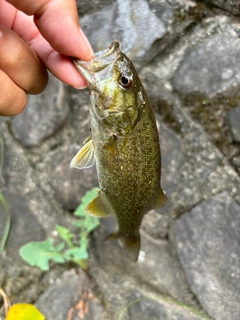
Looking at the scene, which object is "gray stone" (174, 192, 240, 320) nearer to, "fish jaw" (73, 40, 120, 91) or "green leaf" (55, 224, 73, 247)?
"green leaf" (55, 224, 73, 247)

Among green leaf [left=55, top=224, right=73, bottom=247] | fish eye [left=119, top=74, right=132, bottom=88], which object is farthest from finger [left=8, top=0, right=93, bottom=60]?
green leaf [left=55, top=224, right=73, bottom=247]

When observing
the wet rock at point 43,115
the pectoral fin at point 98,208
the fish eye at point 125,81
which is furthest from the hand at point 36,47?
the pectoral fin at point 98,208

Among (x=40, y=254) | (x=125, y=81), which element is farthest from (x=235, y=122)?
(x=40, y=254)

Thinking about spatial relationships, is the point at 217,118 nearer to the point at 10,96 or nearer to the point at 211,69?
the point at 211,69

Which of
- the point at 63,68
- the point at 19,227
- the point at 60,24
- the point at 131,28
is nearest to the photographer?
the point at 60,24

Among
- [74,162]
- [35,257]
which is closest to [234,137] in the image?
[74,162]
